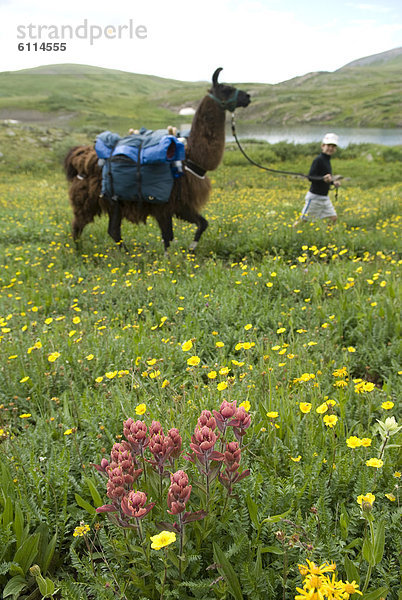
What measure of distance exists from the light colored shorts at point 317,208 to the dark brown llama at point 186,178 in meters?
2.50

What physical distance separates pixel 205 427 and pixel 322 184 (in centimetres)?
734

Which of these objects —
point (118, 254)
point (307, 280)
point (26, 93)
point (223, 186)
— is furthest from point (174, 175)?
point (26, 93)

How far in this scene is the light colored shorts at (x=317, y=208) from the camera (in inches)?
298

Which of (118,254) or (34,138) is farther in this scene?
(34,138)

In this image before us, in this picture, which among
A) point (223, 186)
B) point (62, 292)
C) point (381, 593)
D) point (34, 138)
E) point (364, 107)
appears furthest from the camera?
point (364, 107)

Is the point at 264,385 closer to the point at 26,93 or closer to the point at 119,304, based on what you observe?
the point at 119,304

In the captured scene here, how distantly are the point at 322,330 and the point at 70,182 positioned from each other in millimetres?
5521

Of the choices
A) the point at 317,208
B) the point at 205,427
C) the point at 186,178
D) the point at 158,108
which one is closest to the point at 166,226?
the point at 186,178

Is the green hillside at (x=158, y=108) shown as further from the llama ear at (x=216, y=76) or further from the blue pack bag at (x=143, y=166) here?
the llama ear at (x=216, y=76)

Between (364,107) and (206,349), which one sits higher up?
(364,107)

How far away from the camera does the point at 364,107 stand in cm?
7750

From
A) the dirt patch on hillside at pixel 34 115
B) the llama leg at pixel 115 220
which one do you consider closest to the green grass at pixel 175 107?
the dirt patch on hillside at pixel 34 115

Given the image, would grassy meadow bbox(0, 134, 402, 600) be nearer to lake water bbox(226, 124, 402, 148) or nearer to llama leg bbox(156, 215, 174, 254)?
llama leg bbox(156, 215, 174, 254)

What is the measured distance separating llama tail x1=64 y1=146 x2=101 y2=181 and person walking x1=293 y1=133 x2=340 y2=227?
3.87 m
